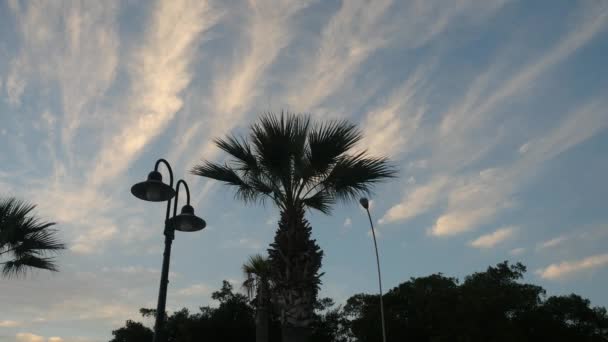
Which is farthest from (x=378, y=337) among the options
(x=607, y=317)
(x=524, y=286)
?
(x=607, y=317)

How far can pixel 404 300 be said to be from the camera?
112 feet

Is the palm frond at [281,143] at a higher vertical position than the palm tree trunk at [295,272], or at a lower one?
higher

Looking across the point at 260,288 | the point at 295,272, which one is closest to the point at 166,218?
the point at 295,272

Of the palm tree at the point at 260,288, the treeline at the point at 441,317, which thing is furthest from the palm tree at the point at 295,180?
the treeline at the point at 441,317

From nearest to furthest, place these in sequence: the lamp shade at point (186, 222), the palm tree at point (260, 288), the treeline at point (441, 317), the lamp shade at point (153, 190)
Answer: the lamp shade at point (153, 190) < the lamp shade at point (186, 222) < the palm tree at point (260, 288) < the treeline at point (441, 317)

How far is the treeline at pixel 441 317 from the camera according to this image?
1135 inches

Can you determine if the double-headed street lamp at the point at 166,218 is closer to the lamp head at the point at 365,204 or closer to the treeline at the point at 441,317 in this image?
the lamp head at the point at 365,204

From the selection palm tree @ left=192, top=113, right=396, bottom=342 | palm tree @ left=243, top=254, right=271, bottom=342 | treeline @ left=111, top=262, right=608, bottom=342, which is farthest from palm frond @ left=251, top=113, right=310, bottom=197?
treeline @ left=111, top=262, right=608, bottom=342

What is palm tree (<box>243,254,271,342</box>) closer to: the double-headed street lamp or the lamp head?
the lamp head

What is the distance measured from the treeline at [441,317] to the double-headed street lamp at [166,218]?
22.9 m

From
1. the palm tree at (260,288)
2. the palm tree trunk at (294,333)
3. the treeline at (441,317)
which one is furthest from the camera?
the treeline at (441,317)

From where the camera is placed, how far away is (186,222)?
7246 mm

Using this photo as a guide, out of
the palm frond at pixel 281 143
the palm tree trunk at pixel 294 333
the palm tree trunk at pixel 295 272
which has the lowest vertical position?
the palm tree trunk at pixel 294 333

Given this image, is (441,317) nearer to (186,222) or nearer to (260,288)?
(260,288)
